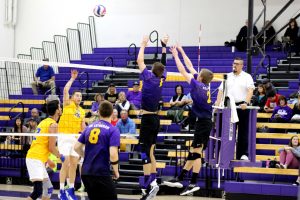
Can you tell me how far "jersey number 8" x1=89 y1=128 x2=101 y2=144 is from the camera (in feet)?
32.0

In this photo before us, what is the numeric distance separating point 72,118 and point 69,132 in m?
0.44

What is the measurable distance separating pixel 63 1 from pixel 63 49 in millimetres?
2286

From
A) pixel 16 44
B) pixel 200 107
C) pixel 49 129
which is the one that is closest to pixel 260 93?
pixel 200 107

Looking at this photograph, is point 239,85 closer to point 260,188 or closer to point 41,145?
point 41,145

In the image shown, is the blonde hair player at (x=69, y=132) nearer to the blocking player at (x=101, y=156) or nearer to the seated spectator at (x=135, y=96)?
the blocking player at (x=101, y=156)

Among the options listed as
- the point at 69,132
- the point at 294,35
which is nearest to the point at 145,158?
the point at 69,132

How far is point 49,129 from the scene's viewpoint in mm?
12344

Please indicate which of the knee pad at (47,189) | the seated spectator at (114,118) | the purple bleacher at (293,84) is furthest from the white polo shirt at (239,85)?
the purple bleacher at (293,84)

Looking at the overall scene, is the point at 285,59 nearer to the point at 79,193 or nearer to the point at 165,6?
the point at 165,6

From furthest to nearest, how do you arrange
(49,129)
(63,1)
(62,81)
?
1. (63,1)
2. (62,81)
3. (49,129)

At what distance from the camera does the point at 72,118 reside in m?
14.6

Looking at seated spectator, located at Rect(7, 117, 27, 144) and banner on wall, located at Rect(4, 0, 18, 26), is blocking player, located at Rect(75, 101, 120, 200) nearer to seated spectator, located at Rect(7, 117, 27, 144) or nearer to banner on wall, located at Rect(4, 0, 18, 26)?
seated spectator, located at Rect(7, 117, 27, 144)

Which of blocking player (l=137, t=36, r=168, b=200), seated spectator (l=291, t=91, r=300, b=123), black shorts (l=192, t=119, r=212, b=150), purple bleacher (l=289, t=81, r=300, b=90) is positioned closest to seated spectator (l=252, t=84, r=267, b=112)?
seated spectator (l=291, t=91, r=300, b=123)

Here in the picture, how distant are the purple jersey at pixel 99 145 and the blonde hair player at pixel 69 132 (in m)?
4.34
